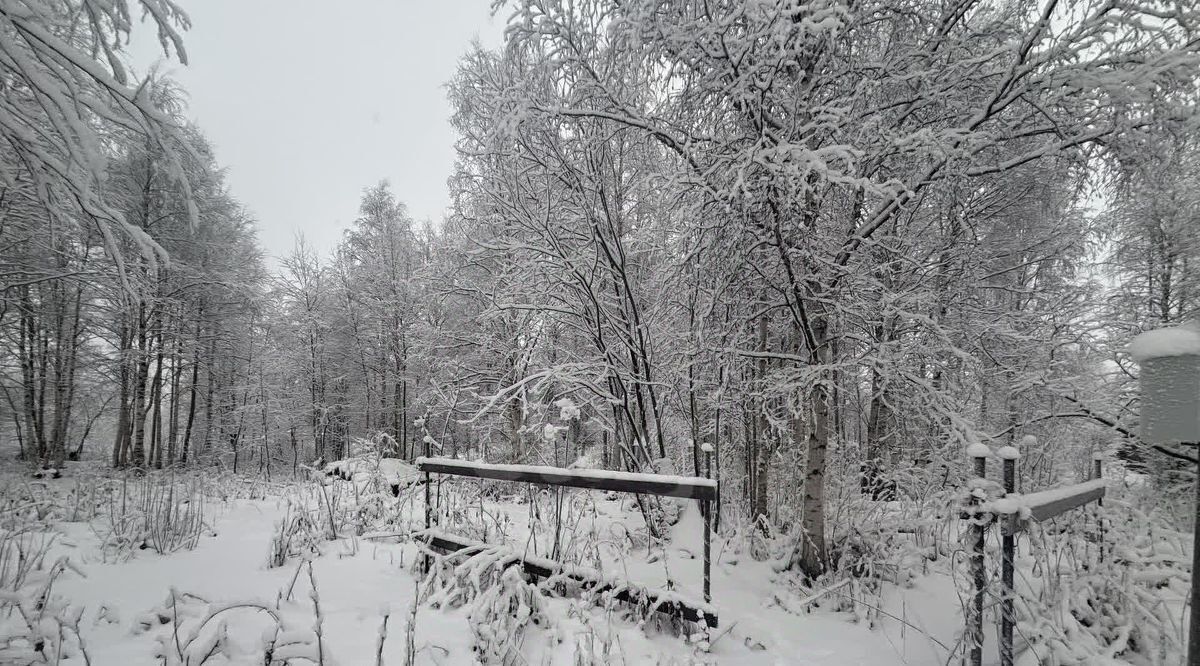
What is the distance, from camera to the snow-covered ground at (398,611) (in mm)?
2564

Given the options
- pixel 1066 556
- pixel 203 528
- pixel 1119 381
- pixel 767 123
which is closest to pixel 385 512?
pixel 203 528

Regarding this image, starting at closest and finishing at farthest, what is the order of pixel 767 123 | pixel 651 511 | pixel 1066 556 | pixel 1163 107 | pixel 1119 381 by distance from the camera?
pixel 1163 107 → pixel 767 123 → pixel 1066 556 → pixel 651 511 → pixel 1119 381

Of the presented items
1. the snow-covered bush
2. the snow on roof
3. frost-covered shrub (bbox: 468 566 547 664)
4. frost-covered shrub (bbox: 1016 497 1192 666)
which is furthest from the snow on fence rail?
the snow-covered bush

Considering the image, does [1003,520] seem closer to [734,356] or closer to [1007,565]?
[1007,565]

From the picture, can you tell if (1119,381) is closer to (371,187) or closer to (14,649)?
(14,649)

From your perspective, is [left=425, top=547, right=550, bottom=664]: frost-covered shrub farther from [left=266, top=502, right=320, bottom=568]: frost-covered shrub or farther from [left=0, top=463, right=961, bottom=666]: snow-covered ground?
Answer: [left=266, top=502, right=320, bottom=568]: frost-covered shrub

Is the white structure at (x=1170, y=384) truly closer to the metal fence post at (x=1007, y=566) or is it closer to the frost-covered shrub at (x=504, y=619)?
the metal fence post at (x=1007, y=566)

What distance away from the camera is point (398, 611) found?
3176 mm

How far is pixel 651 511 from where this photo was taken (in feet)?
17.5

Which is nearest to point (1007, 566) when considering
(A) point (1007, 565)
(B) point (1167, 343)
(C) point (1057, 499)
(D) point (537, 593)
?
(A) point (1007, 565)

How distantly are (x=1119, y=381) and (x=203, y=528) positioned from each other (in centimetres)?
1270

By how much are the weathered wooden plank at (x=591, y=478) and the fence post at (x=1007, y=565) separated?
4.92 ft

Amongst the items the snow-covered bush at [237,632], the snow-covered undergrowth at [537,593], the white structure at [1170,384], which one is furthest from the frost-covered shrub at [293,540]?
the white structure at [1170,384]

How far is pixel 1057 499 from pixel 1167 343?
1.30m
